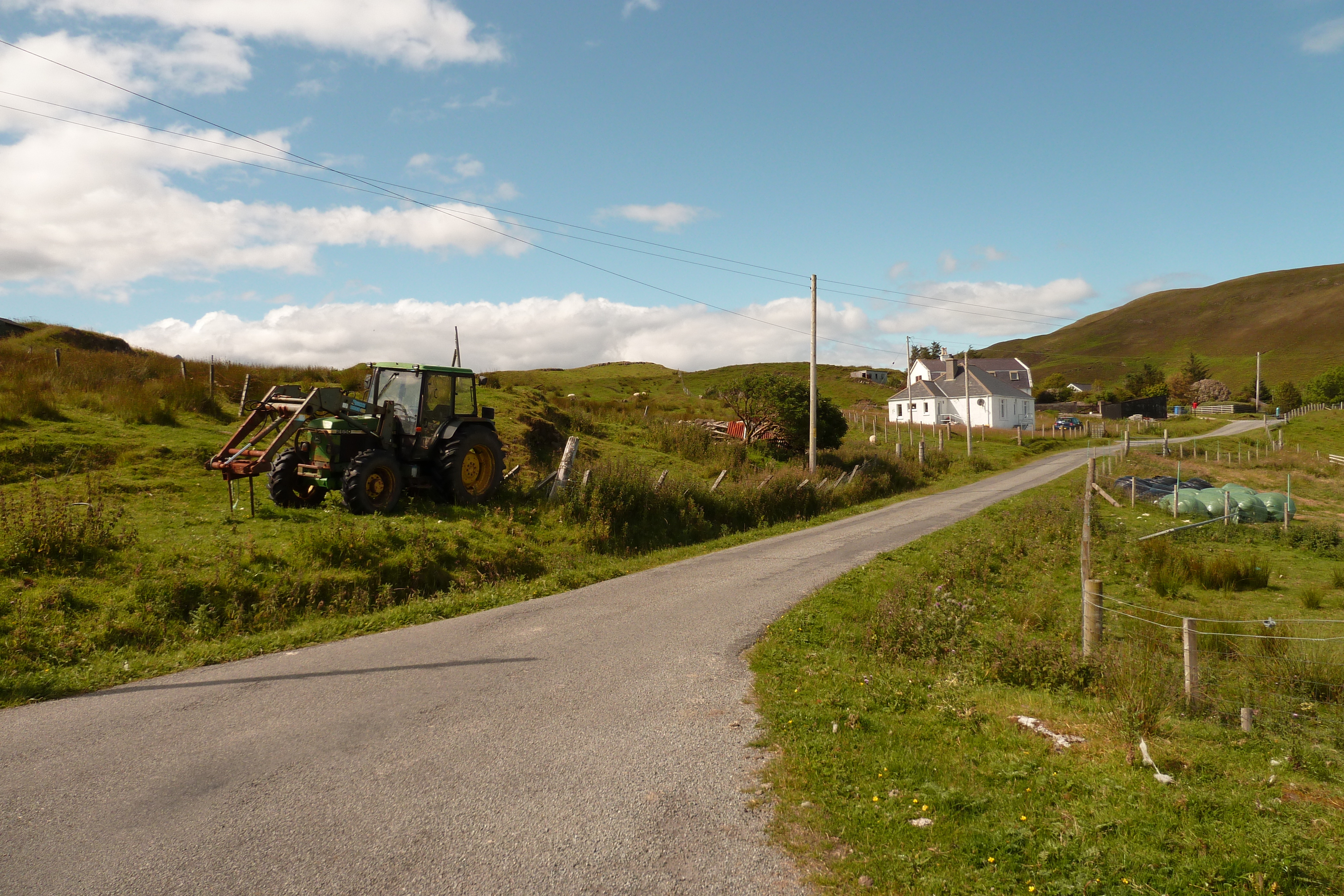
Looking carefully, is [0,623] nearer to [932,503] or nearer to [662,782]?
[662,782]

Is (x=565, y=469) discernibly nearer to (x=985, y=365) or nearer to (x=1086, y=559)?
(x=1086, y=559)

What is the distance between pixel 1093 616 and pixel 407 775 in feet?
26.2

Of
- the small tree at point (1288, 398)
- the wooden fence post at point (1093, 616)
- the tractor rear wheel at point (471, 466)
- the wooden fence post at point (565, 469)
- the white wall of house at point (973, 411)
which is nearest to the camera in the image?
the wooden fence post at point (1093, 616)

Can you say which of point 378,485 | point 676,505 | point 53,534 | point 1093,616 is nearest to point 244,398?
point 378,485

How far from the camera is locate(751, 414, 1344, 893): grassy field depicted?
14.9 ft

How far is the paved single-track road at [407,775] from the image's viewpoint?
4.38 meters

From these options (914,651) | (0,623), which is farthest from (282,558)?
(914,651)

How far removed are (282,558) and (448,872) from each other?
828 cm

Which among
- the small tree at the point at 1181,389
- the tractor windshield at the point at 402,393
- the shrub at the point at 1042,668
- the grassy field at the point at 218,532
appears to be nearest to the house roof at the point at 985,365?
the small tree at the point at 1181,389

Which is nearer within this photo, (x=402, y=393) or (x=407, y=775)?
(x=407, y=775)

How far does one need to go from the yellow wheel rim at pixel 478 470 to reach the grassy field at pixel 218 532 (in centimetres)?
56

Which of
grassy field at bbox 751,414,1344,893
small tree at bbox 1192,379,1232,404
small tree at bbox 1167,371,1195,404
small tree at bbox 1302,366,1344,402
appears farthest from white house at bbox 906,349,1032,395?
grassy field at bbox 751,414,1344,893

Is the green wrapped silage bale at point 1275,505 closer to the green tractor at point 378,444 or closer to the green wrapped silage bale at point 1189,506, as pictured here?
the green wrapped silage bale at point 1189,506

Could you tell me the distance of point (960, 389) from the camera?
256 ft
